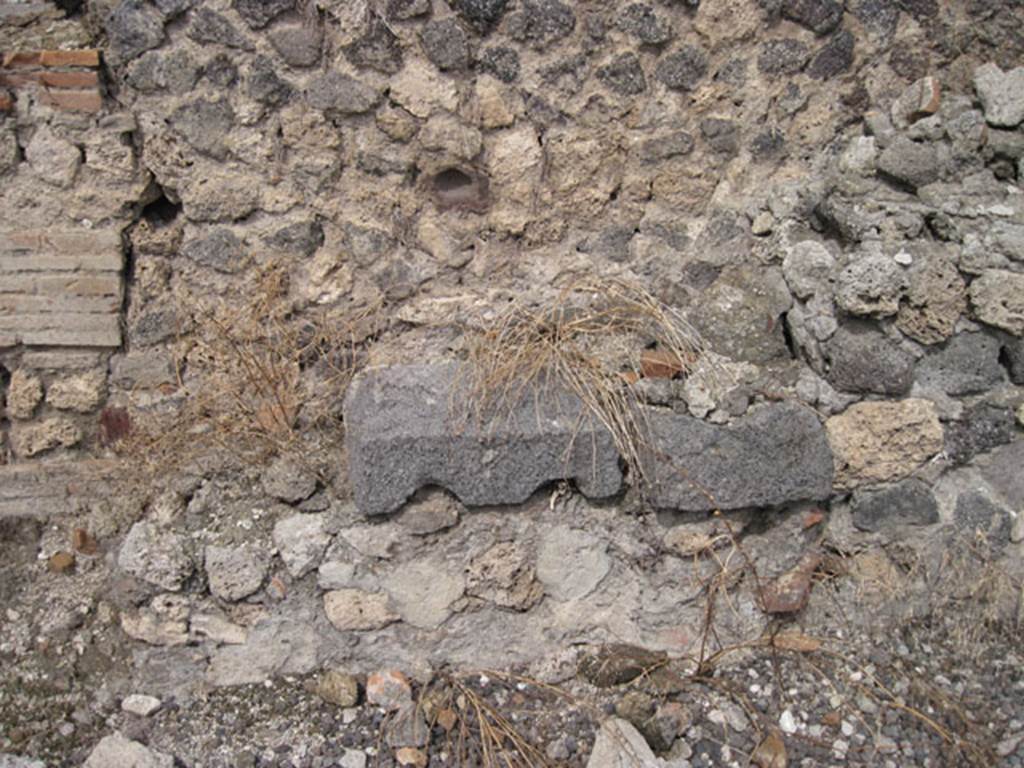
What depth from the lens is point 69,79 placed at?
9.36ft

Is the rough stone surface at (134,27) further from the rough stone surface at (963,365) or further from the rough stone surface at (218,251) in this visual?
the rough stone surface at (963,365)

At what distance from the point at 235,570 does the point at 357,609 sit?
373mm

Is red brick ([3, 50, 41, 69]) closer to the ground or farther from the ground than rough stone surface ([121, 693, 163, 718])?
farther from the ground

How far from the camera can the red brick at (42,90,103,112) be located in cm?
288

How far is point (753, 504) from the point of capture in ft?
9.01

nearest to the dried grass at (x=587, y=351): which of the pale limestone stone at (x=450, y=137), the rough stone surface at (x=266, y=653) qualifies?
the pale limestone stone at (x=450, y=137)

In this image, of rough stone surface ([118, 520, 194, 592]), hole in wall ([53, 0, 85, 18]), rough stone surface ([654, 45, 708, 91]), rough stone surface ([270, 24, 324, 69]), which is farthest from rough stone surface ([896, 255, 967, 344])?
hole in wall ([53, 0, 85, 18])

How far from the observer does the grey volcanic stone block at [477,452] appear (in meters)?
2.63

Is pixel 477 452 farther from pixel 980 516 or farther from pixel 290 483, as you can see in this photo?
pixel 980 516

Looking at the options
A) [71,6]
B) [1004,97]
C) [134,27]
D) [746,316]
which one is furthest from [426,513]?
[1004,97]

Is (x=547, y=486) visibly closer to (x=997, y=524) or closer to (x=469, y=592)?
(x=469, y=592)

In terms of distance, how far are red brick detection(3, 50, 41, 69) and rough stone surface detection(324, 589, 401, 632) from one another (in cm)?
181

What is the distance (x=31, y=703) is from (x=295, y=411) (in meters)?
1.13

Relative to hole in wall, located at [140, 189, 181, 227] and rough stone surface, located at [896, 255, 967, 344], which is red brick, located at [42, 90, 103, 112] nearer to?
hole in wall, located at [140, 189, 181, 227]
